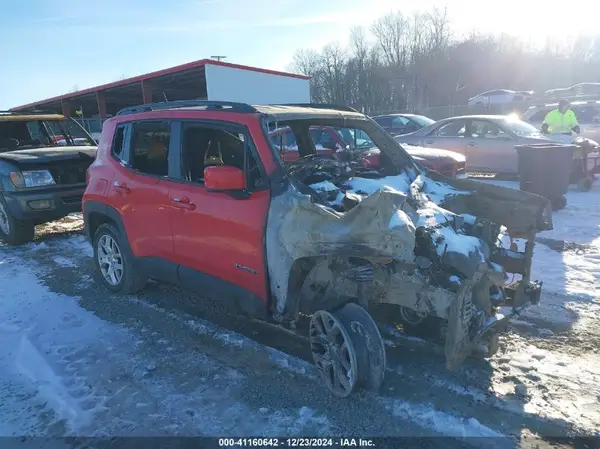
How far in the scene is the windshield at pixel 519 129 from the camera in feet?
35.6

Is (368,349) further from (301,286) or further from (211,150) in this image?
(211,150)

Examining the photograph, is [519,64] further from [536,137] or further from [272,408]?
[272,408]

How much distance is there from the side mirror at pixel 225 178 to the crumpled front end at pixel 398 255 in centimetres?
30

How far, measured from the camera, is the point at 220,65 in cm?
1745

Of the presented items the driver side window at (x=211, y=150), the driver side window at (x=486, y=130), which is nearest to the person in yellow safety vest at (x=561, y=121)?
the driver side window at (x=486, y=130)

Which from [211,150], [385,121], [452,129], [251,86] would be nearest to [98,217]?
[211,150]

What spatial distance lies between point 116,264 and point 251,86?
1527cm

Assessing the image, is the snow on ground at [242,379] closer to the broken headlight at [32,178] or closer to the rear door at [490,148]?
the broken headlight at [32,178]

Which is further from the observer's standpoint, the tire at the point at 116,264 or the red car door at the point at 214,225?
the tire at the point at 116,264

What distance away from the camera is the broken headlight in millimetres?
6965

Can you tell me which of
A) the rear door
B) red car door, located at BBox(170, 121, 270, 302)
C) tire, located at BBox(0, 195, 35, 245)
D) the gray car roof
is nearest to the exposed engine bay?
red car door, located at BBox(170, 121, 270, 302)

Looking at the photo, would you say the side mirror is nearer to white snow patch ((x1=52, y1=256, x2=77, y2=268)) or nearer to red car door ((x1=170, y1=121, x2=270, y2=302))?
red car door ((x1=170, y1=121, x2=270, y2=302))

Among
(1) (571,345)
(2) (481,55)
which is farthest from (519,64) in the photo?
(1) (571,345)

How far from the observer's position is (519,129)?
11.0 m
